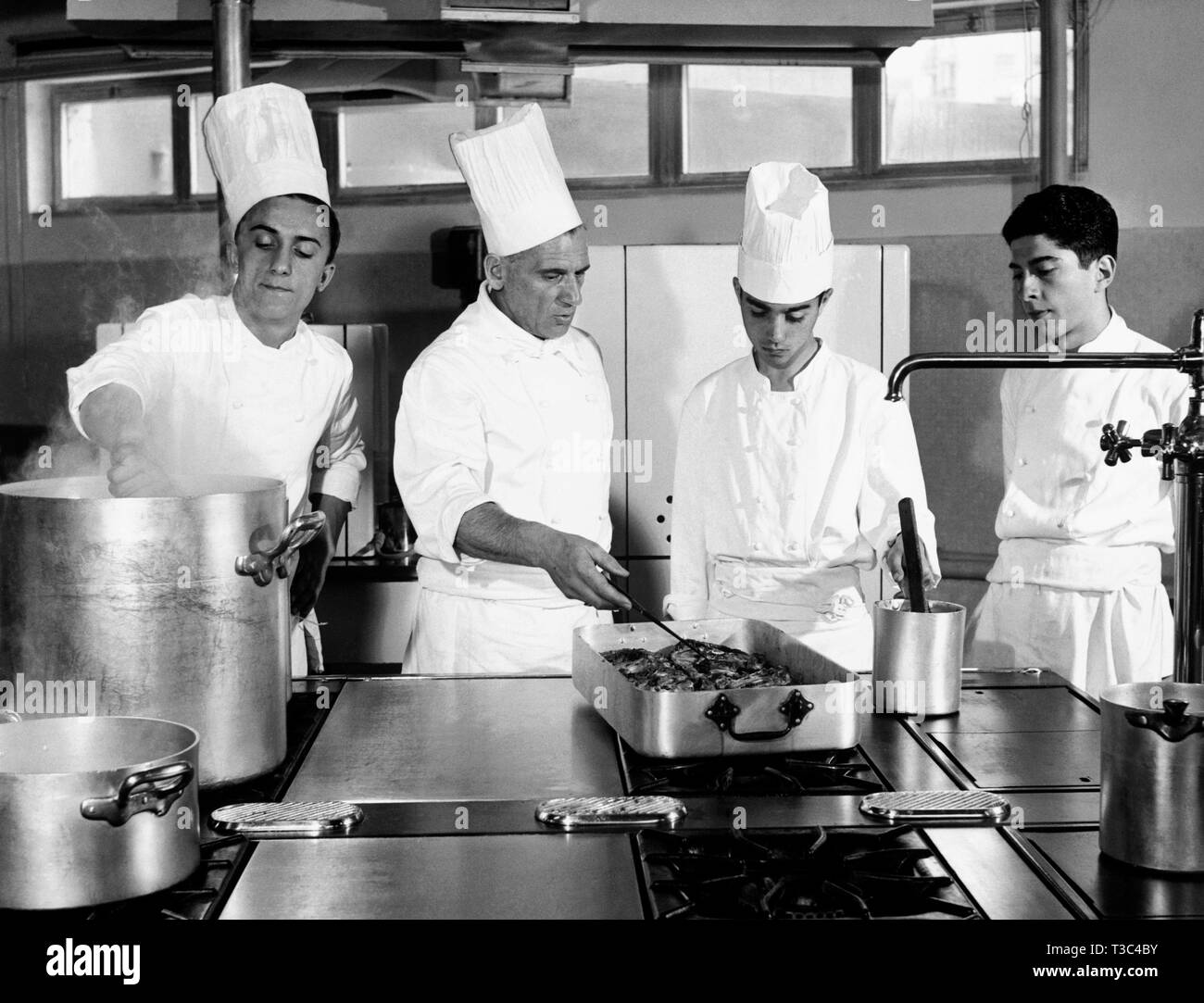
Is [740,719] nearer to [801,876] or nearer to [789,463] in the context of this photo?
[801,876]

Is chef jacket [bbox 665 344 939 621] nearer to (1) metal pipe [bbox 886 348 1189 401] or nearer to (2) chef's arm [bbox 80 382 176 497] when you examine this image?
(1) metal pipe [bbox 886 348 1189 401]

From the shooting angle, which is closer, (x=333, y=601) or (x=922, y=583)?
(x=922, y=583)

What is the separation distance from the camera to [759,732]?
146 centimetres

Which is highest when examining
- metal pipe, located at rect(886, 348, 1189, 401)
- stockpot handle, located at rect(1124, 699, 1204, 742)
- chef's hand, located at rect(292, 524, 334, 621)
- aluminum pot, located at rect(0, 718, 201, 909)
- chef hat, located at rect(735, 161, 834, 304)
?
chef hat, located at rect(735, 161, 834, 304)

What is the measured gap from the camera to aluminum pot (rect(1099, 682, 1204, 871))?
3.73 ft

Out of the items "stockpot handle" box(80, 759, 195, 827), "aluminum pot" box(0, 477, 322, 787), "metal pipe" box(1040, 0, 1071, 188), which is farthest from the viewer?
"metal pipe" box(1040, 0, 1071, 188)

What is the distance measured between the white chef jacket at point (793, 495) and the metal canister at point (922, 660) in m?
0.83

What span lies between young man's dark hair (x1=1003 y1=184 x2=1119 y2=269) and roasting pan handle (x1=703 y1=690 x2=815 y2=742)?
5.87 feet

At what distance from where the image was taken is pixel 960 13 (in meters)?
4.53

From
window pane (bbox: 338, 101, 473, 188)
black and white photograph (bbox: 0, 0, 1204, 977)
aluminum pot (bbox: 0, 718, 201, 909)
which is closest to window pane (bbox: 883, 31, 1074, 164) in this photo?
black and white photograph (bbox: 0, 0, 1204, 977)

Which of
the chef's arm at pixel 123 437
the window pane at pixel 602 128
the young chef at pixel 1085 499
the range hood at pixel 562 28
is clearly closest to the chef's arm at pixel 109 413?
the chef's arm at pixel 123 437

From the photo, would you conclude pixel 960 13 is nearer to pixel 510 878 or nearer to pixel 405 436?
pixel 405 436

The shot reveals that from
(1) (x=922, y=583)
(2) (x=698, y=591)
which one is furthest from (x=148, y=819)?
(2) (x=698, y=591)
